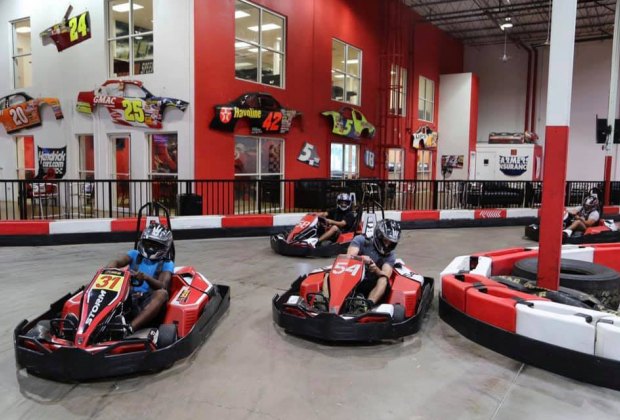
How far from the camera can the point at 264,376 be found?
10.2 ft

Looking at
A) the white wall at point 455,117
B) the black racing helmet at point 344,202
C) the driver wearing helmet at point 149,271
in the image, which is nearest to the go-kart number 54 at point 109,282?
Result: the driver wearing helmet at point 149,271

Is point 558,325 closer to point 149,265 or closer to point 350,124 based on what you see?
point 149,265

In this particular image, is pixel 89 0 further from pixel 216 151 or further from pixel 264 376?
pixel 264 376

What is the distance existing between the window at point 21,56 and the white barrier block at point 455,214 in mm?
10754

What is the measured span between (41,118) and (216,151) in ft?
16.7

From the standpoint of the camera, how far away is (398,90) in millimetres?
16125

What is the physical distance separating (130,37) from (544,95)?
16330mm

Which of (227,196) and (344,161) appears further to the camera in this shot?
(344,161)

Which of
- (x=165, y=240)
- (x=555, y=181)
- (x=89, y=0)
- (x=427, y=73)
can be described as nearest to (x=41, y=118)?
(x=89, y=0)

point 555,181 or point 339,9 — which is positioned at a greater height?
point 339,9

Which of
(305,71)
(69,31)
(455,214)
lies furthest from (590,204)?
(69,31)

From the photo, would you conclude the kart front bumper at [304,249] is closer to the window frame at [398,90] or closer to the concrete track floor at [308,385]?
the concrete track floor at [308,385]

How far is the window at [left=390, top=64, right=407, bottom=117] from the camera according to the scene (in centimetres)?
1627

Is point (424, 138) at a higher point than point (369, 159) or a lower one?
higher
